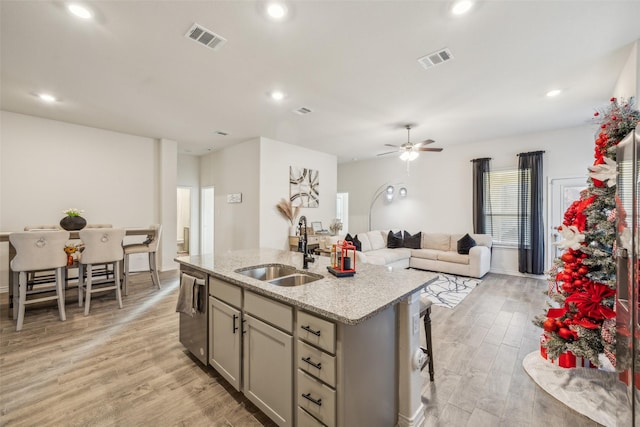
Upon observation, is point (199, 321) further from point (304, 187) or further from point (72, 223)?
point (304, 187)

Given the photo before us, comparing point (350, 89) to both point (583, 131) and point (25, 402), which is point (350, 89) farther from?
point (583, 131)

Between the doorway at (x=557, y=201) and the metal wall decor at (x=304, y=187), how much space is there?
4919mm

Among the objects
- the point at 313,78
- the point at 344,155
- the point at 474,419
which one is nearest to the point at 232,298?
the point at 474,419

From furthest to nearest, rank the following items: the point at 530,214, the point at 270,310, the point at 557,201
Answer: the point at 530,214, the point at 557,201, the point at 270,310

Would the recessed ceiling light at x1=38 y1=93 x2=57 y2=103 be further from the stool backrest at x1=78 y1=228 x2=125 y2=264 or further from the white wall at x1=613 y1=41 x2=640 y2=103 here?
the white wall at x1=613 y1=41 x2=640 y2=103

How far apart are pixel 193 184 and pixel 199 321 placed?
6.13 m

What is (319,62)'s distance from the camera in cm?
279

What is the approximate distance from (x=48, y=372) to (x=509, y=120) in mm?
6776

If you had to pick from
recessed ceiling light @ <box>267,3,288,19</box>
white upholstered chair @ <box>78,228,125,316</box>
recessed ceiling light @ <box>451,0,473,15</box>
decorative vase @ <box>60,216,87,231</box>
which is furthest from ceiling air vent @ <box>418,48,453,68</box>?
decorative vase @ <box>60,216,87,231</box>

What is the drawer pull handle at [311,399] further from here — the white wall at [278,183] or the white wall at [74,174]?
the white wall at [74,174]

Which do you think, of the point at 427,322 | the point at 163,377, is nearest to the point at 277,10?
the point at 427,322

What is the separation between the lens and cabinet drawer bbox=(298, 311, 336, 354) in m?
1.28

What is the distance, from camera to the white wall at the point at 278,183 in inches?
219

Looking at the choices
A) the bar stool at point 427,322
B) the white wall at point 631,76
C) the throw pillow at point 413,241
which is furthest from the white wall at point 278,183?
the white wall at point 631,76
